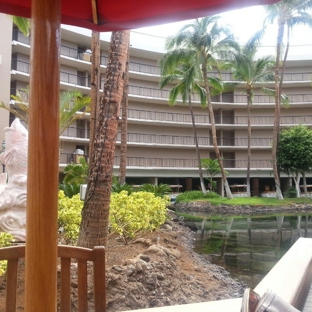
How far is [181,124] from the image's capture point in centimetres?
3231

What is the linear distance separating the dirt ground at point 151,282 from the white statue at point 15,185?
1.72m

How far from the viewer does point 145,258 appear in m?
5.71

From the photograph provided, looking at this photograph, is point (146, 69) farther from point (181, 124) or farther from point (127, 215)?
point (127, 215)

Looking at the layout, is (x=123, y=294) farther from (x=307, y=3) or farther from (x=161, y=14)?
(x=307, y=3)

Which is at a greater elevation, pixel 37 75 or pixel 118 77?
pixel 118 77

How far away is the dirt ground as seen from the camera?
14.7ft

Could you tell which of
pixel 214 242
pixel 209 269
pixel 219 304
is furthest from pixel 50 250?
pixel 214 242

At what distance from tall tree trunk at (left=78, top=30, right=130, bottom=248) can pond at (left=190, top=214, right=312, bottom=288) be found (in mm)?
3180

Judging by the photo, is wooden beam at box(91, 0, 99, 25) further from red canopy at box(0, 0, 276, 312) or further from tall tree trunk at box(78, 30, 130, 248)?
tall tree trunk at box(78, 30, 130, 248)

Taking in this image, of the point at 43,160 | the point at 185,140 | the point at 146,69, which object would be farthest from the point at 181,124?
the point at 43,160

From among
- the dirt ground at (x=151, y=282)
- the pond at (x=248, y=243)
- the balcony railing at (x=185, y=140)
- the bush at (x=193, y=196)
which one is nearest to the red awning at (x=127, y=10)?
the dirt ground at (x=151, y=282)

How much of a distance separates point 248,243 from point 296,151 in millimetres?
16691

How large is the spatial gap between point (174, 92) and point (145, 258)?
20.9m

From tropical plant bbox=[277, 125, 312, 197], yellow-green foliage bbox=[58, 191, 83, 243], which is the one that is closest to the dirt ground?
yellow-green foliage bbox=[58, 191, 83, 243]
